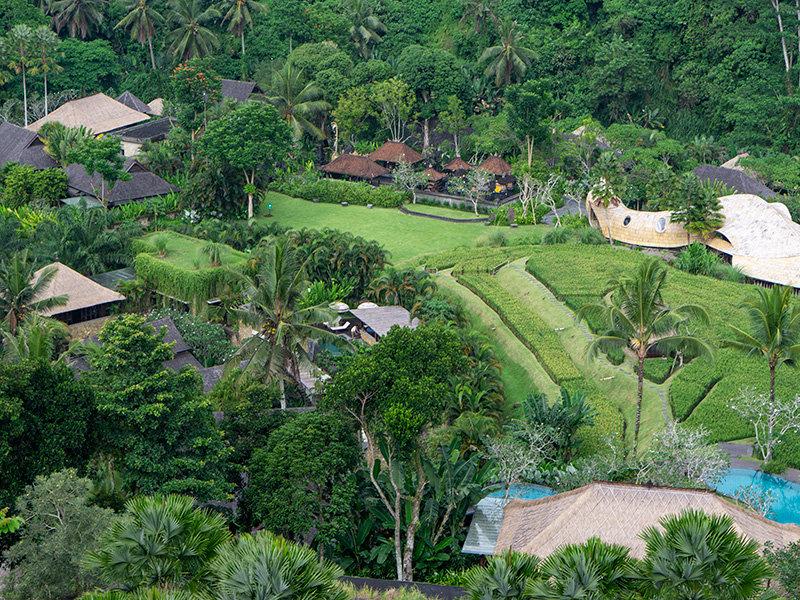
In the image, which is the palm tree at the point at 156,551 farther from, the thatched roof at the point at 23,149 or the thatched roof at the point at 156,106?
the thatched roof at the point at 156,106

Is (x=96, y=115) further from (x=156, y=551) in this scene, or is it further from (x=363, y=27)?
(x=156, y=551)

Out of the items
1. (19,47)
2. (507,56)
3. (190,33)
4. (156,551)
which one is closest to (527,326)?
(156,551)

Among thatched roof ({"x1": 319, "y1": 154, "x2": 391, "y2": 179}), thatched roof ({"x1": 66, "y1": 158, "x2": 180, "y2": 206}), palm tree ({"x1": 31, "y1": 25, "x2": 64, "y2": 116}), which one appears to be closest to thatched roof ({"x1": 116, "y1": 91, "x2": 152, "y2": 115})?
palm tree ({"x1": 31, "y1": 25, "x2": 64, "y2": 116})

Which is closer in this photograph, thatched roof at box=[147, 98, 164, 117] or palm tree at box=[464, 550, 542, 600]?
palm tree at box=[464, 550, 542, 600]

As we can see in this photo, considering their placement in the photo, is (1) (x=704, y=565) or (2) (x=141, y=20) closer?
(1) (x=704, y=565)

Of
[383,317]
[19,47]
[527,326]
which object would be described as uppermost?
[19,47]

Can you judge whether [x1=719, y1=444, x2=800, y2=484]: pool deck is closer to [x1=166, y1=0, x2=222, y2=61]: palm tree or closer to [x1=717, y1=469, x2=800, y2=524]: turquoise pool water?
[x1=717, y1=469, x2=800, y2=524]: turquoise pool water
